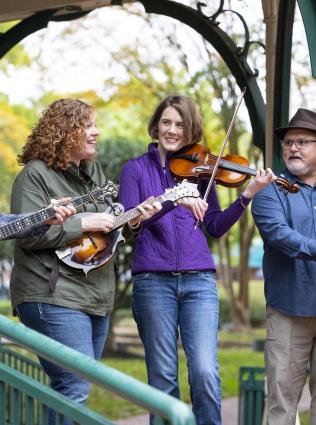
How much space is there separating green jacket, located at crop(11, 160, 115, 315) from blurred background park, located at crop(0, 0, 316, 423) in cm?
745

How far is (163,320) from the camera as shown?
14.1 feet

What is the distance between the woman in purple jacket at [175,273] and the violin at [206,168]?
50mm

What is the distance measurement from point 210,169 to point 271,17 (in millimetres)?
2390

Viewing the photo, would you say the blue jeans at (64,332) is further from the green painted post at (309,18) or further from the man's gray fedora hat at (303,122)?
the green painted post at (309,18)

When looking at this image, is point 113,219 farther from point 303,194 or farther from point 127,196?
point 303,194

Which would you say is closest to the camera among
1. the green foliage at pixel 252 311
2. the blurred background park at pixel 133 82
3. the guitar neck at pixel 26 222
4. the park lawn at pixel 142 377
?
→ the guitar neck at pixel 26 222

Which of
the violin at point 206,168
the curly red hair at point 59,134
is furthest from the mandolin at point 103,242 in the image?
the curly red hair at point 59,134

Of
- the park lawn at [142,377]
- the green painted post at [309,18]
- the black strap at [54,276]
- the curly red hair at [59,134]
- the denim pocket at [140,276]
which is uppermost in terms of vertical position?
the green painted post at [309,18]

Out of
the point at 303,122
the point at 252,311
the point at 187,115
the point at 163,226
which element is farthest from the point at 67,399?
the point at 252,311

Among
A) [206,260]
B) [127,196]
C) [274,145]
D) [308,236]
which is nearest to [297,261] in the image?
[308,236]

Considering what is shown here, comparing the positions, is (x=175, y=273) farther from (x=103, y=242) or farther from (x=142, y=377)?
(x=142, y=377)

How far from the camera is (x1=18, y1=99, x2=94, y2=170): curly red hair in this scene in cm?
421

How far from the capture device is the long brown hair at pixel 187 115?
4.42 metres

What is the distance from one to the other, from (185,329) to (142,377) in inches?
334
